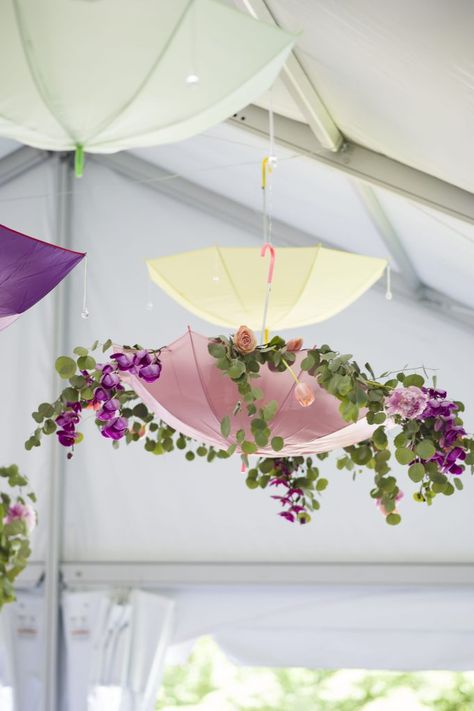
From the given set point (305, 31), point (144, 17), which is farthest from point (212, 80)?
point (305, 31)

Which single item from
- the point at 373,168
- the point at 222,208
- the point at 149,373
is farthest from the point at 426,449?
the point at 222,208

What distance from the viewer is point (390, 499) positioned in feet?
7.90

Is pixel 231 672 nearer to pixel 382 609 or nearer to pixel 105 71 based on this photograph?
pixel 382 609

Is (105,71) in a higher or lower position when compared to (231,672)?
higher

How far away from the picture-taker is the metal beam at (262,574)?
15.5 feet

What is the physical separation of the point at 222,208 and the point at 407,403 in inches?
138

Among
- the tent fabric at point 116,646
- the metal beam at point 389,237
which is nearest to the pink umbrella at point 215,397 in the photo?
the metal beam at point 389,237

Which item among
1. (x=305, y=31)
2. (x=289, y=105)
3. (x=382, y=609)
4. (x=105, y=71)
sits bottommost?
(x=382, y=609)

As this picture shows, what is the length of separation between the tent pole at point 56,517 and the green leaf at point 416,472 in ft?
11.4

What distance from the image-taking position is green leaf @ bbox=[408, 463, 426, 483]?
2.12 meters

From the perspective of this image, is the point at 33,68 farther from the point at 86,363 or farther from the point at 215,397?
the point at 215,397

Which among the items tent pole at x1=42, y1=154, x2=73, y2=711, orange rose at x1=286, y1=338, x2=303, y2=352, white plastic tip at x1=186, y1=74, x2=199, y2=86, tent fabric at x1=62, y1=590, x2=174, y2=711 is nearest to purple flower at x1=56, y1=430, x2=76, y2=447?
orange rose at x1=286, y1=338, x2=303, y2=352

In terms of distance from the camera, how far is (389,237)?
440cm

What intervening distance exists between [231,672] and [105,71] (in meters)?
5.15
